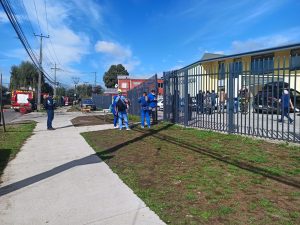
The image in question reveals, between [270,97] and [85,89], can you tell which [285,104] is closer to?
[270,97]

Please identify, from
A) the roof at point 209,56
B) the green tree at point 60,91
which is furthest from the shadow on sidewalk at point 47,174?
the green tree at point 60,91

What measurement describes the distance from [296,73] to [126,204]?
6.05 m

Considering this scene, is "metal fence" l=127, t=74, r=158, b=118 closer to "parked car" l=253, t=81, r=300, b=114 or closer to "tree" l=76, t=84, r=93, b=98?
"parked car" l=253, t=81, r=300, b=114

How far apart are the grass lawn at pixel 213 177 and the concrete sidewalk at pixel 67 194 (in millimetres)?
281

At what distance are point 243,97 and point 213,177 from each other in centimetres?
536

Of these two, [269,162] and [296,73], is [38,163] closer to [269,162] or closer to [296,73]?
[269,162]

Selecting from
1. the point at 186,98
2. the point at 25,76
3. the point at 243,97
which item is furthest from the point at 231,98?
the point at 25,76

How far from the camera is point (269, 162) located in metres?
7.66

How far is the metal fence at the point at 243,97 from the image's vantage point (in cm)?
997

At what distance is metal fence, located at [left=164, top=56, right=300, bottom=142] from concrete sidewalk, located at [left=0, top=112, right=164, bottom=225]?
184 inches

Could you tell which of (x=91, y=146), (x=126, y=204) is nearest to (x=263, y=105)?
(x=91, y=146)

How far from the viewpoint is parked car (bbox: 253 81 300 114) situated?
10085 mm

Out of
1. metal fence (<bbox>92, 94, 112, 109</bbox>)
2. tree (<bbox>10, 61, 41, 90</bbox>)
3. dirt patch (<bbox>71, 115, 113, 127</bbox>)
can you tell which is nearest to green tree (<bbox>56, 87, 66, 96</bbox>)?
tree (<bbox>10, 61, 41, 90</bbox>)

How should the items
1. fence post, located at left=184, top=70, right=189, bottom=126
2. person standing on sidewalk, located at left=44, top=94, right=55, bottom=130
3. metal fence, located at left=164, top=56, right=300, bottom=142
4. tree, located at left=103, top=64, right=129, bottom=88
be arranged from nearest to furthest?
metal fence, located at left=164, top=56, right=300, bottom=142
fence post, located at left=184, top=70, right=189, bottom=126
person standing on sidewalk, located at left=44, top=94, right=55, bottom=130
tree, located at left=103, top=64, right=129, bottom=88
